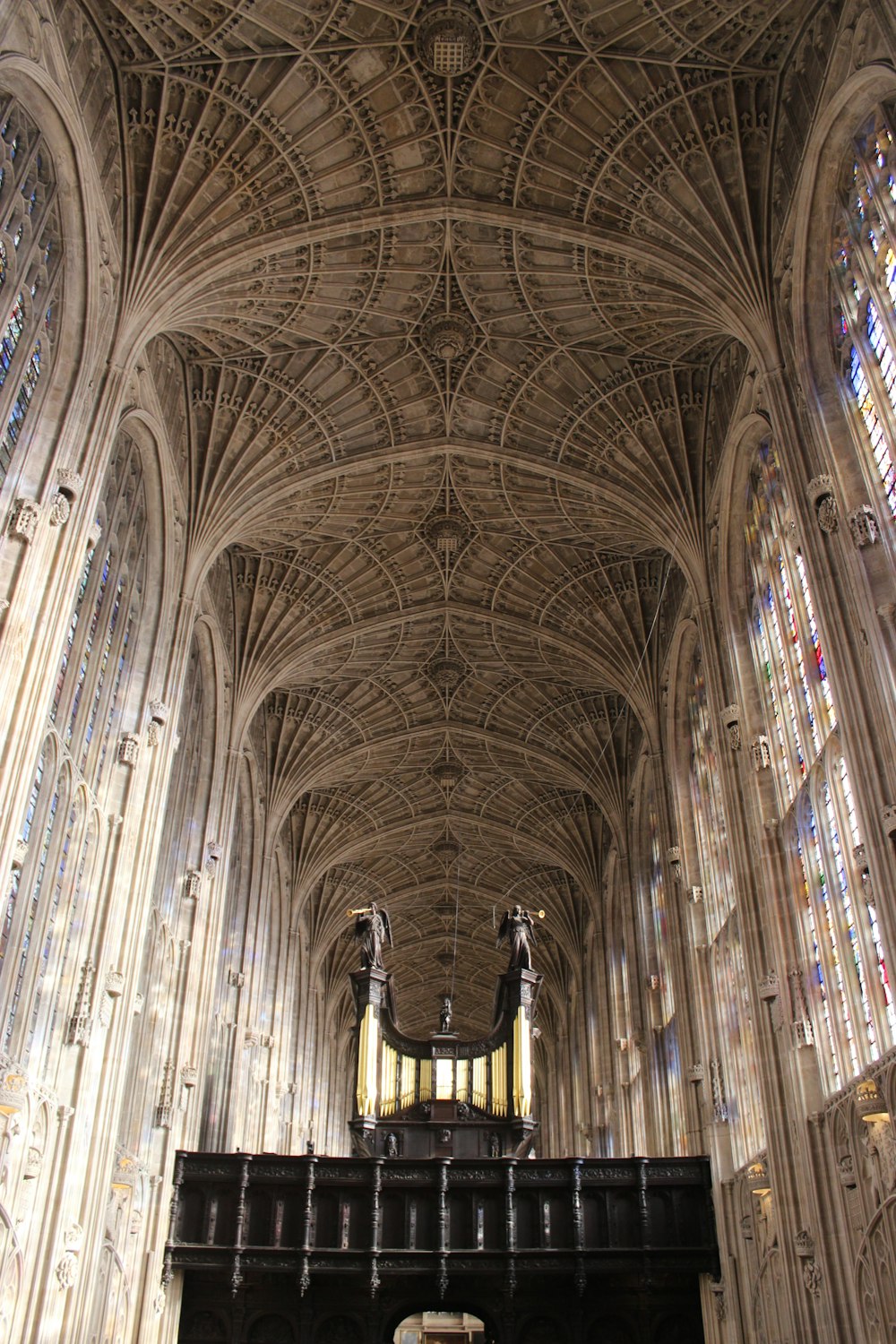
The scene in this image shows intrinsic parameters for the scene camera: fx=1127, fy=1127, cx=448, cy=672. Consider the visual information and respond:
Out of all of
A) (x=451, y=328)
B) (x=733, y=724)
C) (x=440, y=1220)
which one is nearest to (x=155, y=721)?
(x=451, y=328)

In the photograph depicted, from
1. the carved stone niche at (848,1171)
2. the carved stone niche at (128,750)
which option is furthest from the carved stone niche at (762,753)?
the carved stone niche at (128,750)

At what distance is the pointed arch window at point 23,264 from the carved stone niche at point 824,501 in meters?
12.3

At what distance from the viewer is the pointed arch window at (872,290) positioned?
53.3ft

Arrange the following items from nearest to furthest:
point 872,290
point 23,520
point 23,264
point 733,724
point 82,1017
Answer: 1. point 23,520
2. point 872,290
3. point 23,264
4. point 82,1017
5. point 733,724

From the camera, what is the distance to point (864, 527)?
52.5 ft

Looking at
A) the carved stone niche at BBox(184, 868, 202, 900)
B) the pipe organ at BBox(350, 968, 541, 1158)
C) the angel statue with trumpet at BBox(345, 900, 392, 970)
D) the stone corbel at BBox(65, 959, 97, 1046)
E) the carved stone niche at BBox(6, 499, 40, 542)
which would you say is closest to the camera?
the carved stone niche at BBox(6, 499, 40, 542)

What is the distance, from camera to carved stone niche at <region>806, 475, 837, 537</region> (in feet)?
55.5

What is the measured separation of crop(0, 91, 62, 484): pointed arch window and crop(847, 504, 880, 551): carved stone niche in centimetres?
1253

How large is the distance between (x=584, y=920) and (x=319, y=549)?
23.7m

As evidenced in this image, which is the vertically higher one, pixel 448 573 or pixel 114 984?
pixel 448 573

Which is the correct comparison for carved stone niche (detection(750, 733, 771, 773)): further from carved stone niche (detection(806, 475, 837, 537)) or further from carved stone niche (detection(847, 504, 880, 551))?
carved stone niche (detection(847, 504, 880, 551))

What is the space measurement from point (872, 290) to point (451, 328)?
10209 millimetres

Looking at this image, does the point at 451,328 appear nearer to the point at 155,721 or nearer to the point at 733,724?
the point at 733,724

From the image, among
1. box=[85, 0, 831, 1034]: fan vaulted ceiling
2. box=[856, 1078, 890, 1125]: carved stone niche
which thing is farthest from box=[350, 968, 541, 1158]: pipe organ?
box=[856, 1078, 890, 1125]: carved stone niche
